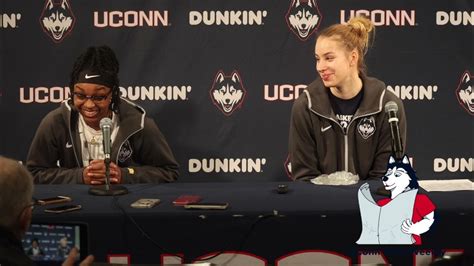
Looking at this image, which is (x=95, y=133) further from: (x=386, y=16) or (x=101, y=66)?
(x=386, y=16)

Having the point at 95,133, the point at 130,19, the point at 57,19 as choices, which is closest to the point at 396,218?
the point at 95,133

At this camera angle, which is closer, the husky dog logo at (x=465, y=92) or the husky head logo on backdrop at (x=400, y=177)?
the husky head logo on backdrop at (x=400, y=177)

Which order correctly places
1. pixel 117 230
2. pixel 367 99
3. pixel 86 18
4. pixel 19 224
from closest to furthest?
pixel 19 224 → pixel 117 230 → pixel 367 99 → pixel 86 18

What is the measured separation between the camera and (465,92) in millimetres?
4383

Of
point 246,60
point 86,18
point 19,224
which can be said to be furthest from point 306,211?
point 86,18

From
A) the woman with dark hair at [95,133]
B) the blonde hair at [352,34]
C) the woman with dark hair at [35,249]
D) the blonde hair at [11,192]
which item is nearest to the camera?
the blonde hair at [11,192]

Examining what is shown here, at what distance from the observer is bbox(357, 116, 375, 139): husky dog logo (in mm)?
3449

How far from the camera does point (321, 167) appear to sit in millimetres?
3512

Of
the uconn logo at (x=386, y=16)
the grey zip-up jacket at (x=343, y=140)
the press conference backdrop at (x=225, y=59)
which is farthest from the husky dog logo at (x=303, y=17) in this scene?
the grey zip-up jacket at (x=343, y=140)

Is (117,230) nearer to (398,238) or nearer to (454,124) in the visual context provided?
(398,238)

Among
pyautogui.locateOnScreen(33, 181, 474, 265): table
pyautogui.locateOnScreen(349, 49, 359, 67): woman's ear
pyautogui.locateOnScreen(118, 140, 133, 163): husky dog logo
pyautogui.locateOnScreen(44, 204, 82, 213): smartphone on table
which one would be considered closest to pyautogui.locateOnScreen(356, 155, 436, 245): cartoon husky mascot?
pyautogui.locateOnScreen(33, 181, 474, 265): table

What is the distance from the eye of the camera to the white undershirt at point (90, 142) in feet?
11.4

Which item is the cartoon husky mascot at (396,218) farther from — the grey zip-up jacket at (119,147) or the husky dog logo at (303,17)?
the husky dog logo at (303,17)

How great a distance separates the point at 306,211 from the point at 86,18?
7.97 feet
